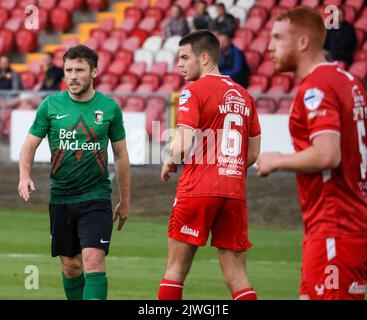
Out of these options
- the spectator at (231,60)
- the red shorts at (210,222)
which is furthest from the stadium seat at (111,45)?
Result: the red shorts at (210,222)

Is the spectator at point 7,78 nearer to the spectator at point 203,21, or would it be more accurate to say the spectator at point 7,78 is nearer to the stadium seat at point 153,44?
the stadium seat at point 153,44

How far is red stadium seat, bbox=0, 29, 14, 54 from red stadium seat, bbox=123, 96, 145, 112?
7391mm

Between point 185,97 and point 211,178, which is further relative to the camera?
point 211,178

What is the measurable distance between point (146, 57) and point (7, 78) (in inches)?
124

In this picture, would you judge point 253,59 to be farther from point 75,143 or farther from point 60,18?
point 75,143

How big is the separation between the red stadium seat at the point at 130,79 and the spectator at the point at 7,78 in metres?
2.23

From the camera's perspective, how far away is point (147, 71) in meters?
23.3

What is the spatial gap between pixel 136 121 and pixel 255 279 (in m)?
7.16

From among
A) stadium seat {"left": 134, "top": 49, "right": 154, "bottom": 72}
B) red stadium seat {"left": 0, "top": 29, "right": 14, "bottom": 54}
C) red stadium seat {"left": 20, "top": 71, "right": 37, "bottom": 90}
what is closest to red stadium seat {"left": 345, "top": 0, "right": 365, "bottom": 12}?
stadium seat {"left": 134, "top": 49, "right": 154, "bottom": 72}

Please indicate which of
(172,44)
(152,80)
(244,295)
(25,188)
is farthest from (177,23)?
(244,295)

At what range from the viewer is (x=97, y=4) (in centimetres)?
2619

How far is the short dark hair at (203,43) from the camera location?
8.28 metres

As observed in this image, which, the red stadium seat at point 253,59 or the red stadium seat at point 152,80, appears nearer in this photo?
the red stadium seat at point 253,59

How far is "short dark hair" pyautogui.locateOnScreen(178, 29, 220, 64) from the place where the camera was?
8281 mm
